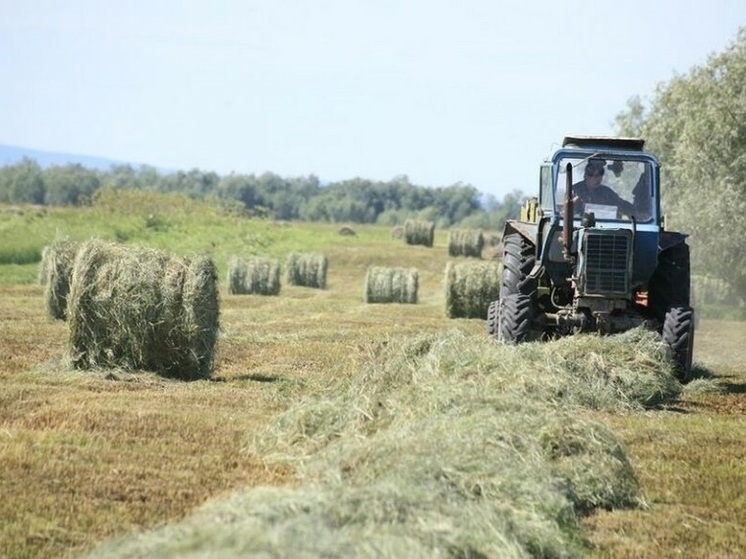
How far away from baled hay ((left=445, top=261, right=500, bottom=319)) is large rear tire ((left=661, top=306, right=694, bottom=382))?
1134cm

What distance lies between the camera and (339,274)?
143 ft

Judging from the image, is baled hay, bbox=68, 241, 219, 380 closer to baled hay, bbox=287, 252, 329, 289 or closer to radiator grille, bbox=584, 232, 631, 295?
radiator grille, bbox=584, 232, 631, 295

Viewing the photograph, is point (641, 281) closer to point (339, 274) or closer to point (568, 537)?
point (568, 537)

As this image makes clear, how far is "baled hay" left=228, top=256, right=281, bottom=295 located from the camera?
109 ft

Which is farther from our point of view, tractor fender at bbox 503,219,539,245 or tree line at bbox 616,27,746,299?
tree line at bbox 616,27,746,299

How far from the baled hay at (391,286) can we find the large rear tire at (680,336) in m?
16.8

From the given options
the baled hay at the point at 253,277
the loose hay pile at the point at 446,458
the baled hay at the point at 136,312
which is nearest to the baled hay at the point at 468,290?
the baled hay at the point at 253,277

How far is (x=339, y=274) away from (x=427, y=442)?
3482 centimetres

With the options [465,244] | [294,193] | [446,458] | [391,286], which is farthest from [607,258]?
[294,193]

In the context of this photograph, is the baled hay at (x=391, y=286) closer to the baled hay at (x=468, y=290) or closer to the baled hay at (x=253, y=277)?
the baled hay at (x=253, y=277)

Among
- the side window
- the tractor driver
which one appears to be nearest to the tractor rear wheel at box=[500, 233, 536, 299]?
the side window

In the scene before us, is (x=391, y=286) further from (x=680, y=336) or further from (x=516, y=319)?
(x=680, y=336)

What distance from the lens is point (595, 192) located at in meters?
16.7

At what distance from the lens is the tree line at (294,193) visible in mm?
99312
